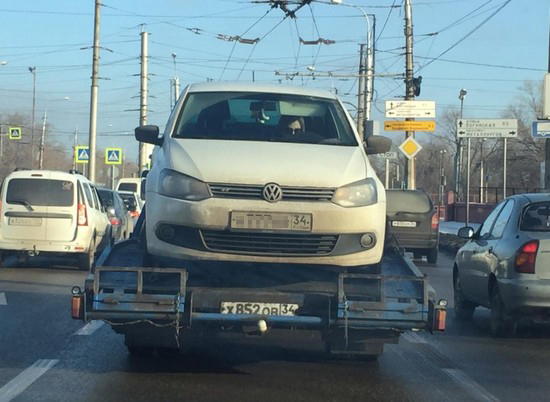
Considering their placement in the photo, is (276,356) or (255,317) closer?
(255,317)

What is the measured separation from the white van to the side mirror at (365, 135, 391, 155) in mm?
9160

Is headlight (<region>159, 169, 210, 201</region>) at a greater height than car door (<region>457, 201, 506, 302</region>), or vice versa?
headlight (<region>159, 169, 210, 201</region>)

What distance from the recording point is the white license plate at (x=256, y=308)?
6.11 meters

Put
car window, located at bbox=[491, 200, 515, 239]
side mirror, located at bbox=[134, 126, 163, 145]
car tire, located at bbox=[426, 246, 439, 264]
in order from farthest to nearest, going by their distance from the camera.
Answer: car tire, located at bbox=[426, 246, 439, 264]
car window, located at bbox=[491, 200, 515, 239]
side mirror, located at bbox=[134, 126, 163, 145]

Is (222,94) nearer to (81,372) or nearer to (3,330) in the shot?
(81,372)

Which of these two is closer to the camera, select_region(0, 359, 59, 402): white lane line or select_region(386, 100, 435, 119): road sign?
select_region(0, 359, 59, 402): white lane line

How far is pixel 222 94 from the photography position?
7715 millimetres

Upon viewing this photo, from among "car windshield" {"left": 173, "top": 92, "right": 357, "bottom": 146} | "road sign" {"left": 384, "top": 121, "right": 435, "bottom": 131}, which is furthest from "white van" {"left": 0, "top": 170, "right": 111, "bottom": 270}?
"road sign" {"left": 384, "top": 121, "right": 435, "bottom": 131}

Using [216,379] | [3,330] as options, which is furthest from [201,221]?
[3,330]

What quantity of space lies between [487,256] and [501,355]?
5.42 ft

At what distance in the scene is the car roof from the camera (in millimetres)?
7797

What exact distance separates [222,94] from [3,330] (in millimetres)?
3873

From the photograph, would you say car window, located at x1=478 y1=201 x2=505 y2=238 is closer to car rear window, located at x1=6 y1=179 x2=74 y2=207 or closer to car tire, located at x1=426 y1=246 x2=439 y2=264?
car rear window, located at x1=6 y1=179 x2=74 y2=207

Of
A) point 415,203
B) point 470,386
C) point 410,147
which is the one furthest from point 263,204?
point 410,147
